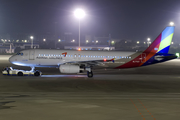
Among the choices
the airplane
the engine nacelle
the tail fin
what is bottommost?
the engine nacelle

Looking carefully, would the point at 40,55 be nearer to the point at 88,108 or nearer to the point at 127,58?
the point at 127,58

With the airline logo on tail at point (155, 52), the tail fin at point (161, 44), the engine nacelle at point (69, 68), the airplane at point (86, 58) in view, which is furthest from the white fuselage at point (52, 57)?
the tail fin at point (161, 44)

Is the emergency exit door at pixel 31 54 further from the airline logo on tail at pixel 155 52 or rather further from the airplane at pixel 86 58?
the airline logo on tail at pixel 155 52

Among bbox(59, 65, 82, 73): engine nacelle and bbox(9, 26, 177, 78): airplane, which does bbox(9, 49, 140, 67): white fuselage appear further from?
bbox(59, 65, 82, 73): engine nacelle

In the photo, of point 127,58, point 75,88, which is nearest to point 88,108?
point 75,88

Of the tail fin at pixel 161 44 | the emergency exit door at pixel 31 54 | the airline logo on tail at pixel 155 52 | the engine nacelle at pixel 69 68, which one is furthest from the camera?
the tail fin at pixel 161 44

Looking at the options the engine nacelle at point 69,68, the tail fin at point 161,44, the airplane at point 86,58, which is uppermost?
the tail fin at point 161,44

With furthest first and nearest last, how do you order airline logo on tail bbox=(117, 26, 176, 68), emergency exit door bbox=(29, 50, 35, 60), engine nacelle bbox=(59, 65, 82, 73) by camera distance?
airline logo on tail bbox=(117, 26, 176, 68)
emergency exit door bbox=(29, 50, 35, 60)
engine nacelle bbox=(59, 65, 82, 73)

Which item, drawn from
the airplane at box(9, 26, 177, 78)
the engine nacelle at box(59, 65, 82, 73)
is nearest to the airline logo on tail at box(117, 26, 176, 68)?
the airplane at box(9, 26, 177, 78)

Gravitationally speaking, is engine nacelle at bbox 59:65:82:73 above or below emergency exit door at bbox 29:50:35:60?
below

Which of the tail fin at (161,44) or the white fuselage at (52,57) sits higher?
the tail fin at (161,44)

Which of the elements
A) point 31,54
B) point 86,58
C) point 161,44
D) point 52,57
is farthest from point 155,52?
point 31,54

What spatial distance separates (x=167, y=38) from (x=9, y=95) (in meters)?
26.9

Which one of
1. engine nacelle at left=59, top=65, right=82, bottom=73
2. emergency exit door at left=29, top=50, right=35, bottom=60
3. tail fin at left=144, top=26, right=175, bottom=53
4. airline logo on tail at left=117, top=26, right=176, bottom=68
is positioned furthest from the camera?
tail fin at left=144, top=26, right=175, bottom=53
